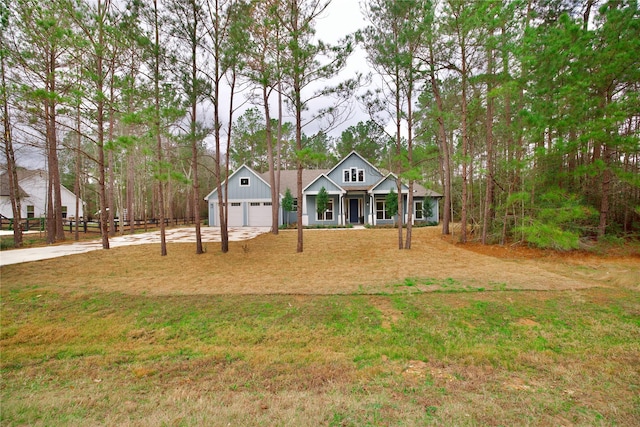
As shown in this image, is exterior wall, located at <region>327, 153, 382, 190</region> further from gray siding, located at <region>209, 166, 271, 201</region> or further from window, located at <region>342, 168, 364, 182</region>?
gray siding, located at <region>209, 166, 271, 201</region>

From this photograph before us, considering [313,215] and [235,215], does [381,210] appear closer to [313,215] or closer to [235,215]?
[313,215]

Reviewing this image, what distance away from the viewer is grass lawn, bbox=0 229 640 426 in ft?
8.09

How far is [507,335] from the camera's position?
403 centimetres

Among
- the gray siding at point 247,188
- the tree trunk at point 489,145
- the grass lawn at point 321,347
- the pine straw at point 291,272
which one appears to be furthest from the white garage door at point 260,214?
the tree trunk at point 489,145

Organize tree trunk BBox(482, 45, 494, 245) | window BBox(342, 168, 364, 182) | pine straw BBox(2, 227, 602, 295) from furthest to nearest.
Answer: window BBox(342, 168, 364, 182) → tree trunk BBox(482, 45, 494, 245) → pine straw BBox(2, 227, 602, 295)

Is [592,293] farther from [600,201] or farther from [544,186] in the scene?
Result: [600,201]

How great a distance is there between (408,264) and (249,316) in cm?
532

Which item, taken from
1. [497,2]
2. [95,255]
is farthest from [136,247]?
[497,2]

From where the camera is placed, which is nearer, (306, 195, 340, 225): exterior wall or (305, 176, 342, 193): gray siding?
(305, 176, 342, 193): gray siding

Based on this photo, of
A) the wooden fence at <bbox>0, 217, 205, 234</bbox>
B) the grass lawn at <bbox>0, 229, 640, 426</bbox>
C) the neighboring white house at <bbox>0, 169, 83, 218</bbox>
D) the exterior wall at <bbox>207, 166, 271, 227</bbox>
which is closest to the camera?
the grass lawn at <bbox>0, 229, 640, 426</bbox>

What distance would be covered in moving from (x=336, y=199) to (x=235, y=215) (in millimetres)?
7789

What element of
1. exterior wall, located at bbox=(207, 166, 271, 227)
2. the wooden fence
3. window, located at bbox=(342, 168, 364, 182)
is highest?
window, located at bbox=(342, 168, 364, 182)

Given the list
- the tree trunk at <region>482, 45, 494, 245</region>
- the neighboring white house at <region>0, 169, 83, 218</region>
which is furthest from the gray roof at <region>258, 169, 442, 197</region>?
the neighboring white house at <region>0, 169, 83, 218</region>

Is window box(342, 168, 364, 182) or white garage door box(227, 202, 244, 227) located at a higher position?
window box(342, 168, 364, 182)
